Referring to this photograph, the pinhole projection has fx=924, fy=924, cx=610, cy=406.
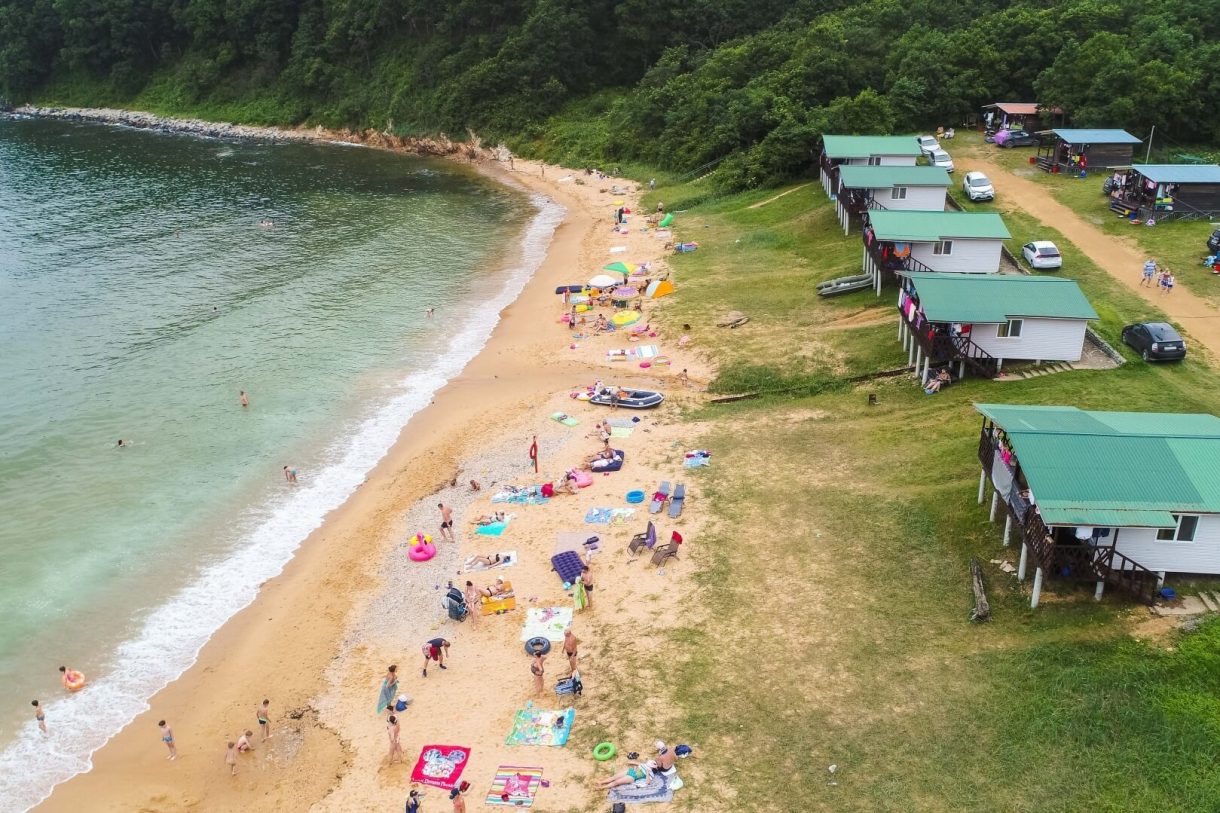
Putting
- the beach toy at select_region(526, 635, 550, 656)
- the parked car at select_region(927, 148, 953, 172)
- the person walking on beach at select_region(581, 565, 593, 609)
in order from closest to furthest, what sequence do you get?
1. the beach toy at select_region(526, 635, 550, 656)
2. the person walking on beach at select_region(581, 565, 593, 609)
3. the parked car at select_region(927, 148, 953, 172)

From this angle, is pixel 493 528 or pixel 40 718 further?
pixel 493 528

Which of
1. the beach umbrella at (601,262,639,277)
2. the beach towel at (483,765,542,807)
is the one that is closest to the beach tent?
the beach umbrella at (601,262,639,277)

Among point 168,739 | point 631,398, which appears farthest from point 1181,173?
point 168,739

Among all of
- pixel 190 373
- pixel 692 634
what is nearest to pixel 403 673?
pixel 692 634

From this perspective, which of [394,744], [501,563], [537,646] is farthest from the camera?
[501,563]

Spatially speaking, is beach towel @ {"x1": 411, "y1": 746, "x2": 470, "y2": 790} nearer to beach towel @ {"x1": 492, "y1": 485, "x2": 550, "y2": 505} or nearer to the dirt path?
beach towel @ {"x1": 492, "y1": 485, "x2": 550, "y2": 505}

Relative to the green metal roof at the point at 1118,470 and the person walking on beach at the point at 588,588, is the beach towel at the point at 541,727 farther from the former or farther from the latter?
the green metal roof at the point at 1118,470

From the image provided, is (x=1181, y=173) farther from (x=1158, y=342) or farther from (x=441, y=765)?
(x=441, y=765)
